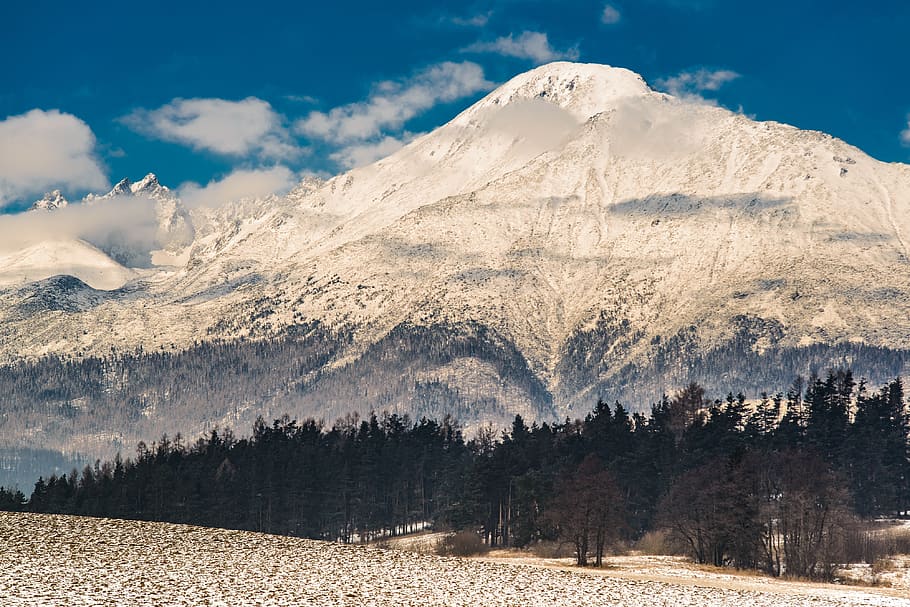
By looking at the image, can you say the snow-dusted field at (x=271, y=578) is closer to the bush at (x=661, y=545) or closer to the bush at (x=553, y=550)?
the bush at (x=661, y=545)

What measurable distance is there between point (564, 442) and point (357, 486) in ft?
109

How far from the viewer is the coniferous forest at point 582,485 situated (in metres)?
92.4

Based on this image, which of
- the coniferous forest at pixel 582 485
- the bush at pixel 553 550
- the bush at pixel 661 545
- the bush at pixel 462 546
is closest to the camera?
the coniferous forest at pixel 582 485

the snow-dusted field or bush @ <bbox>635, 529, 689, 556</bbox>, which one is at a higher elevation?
bush @ <bbox>635, 529, 689, 556</bbox>

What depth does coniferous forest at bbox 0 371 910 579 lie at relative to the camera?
92438mm

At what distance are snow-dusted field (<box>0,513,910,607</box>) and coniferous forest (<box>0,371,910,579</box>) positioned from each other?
20074 millimetres

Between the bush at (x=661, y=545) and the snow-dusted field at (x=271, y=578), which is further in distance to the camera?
the bush at (x=661, y=545)

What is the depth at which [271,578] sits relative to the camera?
186 feet

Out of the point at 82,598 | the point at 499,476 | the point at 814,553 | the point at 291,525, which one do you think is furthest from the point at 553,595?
the point at 291,525

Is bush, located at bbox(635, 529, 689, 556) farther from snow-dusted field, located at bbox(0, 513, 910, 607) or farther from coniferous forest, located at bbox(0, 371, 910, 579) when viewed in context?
snow-dusted field, located at bbox(0, 513, 910, 607)

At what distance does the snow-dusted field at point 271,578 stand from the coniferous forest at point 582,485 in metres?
20.1

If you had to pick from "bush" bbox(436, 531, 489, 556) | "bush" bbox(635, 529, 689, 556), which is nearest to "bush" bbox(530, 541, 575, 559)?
"bush" bbox(436, 531, 489, 556)

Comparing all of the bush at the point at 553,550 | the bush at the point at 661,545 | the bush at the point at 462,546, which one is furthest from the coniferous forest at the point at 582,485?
the bush at the point at 462,546

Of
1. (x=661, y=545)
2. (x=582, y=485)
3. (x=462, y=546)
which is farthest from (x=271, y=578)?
(x=661, y=545)
